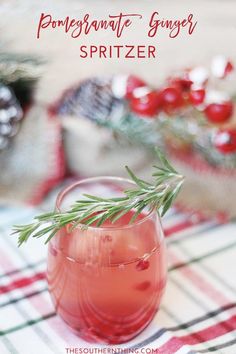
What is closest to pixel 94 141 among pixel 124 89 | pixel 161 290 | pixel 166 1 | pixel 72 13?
pixel 124 89

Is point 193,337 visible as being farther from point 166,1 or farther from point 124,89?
point 166,1

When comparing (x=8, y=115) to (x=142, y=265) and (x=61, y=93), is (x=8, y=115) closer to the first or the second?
(x=61, y=93)

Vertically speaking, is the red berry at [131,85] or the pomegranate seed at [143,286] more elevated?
the red berry at [131,85]

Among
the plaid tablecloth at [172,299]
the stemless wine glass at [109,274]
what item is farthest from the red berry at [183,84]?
the stemless wine glass at [109,274]

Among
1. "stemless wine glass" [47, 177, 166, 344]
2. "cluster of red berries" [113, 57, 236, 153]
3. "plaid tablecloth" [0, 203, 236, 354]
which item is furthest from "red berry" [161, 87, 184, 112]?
"stemless wine glass" [47, 177, 166, 344]

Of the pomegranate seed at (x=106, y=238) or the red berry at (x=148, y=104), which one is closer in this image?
the pomegranate seed at (x=106, y=238)

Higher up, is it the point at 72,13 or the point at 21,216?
the point at 72,13

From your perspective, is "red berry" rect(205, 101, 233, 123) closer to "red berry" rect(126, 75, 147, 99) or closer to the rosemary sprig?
"red berry" rect(126, 75, 147, 99)

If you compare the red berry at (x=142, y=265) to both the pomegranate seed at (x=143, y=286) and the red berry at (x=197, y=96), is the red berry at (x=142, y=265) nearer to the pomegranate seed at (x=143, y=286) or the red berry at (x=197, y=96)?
the pomegranate seed at (x=143, y=286)
